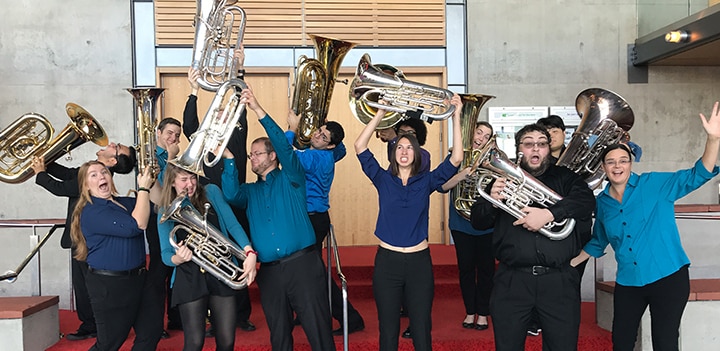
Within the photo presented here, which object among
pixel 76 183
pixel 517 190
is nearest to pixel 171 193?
pixel 76 183

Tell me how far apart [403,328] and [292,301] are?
1343 mm

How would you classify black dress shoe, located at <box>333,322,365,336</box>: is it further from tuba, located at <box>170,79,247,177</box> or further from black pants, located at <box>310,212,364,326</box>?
tuba, located at <box>170,79,247,177</box>

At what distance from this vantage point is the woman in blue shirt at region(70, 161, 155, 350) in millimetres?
3312

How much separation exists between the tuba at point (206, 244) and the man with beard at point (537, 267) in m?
1.47

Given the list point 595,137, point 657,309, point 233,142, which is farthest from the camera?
point 595,137

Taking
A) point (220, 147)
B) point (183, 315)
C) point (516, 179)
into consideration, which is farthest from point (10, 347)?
point (516, 179)

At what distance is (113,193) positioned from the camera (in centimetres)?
354

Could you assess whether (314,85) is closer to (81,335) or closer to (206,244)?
(206,244)

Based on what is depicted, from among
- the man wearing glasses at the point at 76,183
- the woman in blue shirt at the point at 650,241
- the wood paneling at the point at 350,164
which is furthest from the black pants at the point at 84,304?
the woman in blue shirt at the point at 650,241

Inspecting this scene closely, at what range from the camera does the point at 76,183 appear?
4043mm

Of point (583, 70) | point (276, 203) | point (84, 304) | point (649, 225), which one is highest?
point (583, 70)

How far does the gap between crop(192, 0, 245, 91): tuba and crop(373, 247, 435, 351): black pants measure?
5.14 feet

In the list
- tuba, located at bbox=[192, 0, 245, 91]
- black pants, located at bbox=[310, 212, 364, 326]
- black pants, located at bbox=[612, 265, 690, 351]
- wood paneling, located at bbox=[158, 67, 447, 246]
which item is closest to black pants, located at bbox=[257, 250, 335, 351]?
black pants, located at bbox=[310, 212, 364, 326]

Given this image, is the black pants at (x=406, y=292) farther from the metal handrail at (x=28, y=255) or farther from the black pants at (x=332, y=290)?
the metal handrail at (x=28, y=255)
